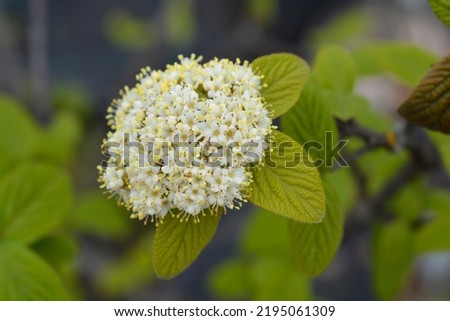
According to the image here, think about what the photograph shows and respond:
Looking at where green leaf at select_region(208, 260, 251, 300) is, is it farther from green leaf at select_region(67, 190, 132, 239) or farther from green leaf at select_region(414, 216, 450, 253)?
green leaf at select_region(414, 216, 450, 253)

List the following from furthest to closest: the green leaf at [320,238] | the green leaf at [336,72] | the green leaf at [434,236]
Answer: the green leaf at [434,236] < the green leaf at [336,72] < the green leaf at [320,238]

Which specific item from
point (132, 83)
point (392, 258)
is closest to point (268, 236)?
point (392, 258)

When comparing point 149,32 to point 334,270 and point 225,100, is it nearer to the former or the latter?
point 334,270

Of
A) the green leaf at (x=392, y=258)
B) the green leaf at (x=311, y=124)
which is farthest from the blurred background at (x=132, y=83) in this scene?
the green leaf at (x=311, y=124)

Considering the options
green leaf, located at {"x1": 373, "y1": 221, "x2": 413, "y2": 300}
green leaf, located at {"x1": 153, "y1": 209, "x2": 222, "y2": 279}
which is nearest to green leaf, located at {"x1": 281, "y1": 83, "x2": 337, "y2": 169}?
green leaf, located at {"x1": 153, "y1": 209, "x2": 222, "y2": 279}

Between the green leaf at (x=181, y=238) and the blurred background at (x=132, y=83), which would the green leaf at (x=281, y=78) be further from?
the blurred background at (x=132, y=83)

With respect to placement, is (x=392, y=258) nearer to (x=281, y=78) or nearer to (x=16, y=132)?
(x=281, y=78)

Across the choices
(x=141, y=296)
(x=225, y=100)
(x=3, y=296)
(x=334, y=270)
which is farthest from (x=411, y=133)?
(x=141, y=296)
